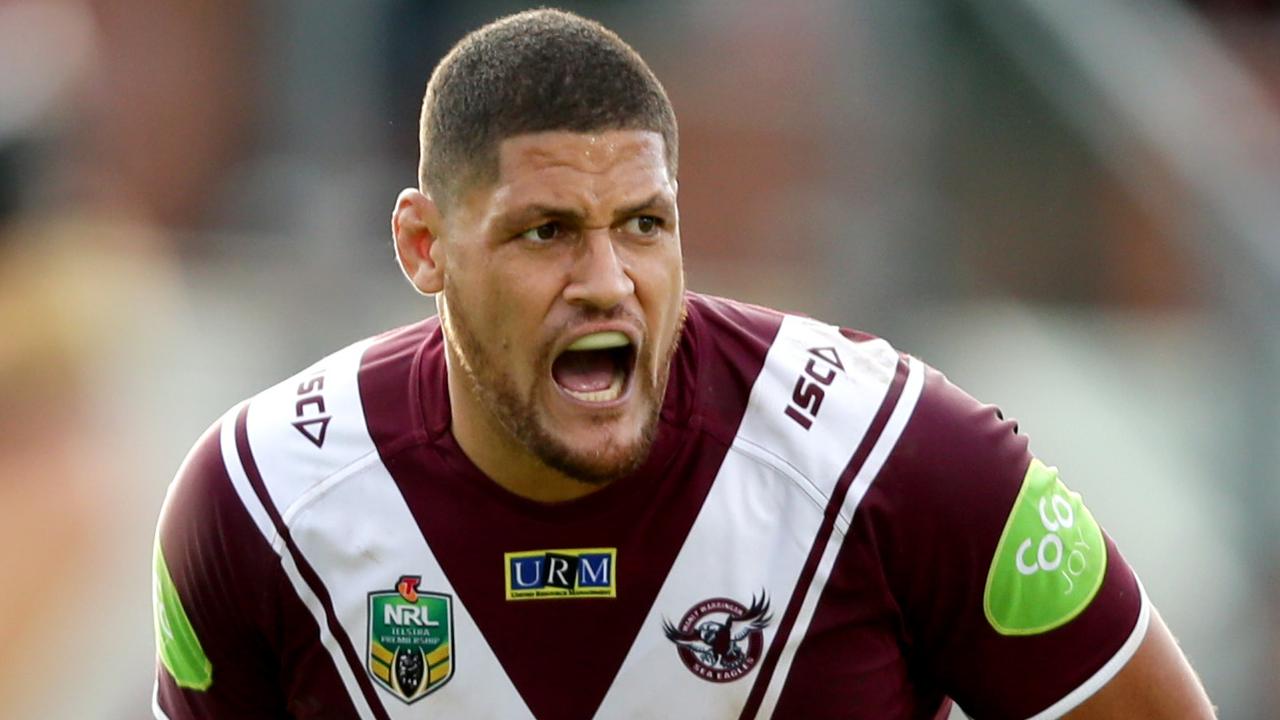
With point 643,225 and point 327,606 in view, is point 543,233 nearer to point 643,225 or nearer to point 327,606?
point 643,225

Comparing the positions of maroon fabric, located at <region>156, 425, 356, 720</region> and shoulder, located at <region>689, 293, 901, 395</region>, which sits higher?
shoulder, located at <region>689, 293, 901, 395</region>

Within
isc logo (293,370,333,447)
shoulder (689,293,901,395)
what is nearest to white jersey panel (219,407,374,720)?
isc logo (293,370,333,447)

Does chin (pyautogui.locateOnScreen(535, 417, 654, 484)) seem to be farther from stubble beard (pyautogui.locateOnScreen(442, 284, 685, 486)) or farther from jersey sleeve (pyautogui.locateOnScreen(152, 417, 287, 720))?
jersey sleeve (pyautogui.locateOnScreen(152, 417, 287, 720))

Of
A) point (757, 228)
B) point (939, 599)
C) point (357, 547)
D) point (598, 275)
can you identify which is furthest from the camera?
point (757, 228)

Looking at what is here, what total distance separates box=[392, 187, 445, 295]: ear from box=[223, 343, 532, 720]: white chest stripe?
27cm

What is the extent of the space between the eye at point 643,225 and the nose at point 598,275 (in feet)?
0.15

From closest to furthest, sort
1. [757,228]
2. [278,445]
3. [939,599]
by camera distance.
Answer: [939,599], [278,445], [757,228]

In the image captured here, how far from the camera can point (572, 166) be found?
106 inches

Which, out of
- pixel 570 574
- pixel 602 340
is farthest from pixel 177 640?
pixel 602 340

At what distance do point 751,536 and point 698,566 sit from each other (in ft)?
0.33

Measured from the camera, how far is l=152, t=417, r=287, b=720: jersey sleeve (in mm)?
2918

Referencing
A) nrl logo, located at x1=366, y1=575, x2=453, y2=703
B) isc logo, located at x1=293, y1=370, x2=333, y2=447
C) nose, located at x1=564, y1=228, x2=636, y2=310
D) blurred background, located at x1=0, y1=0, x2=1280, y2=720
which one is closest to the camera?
nose, located at x1=564, y1=228, x2=636, y2=310

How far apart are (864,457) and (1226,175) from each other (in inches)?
86.4

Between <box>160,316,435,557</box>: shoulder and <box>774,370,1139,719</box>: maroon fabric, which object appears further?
<box>160,316,435,557</box>: shoulder
